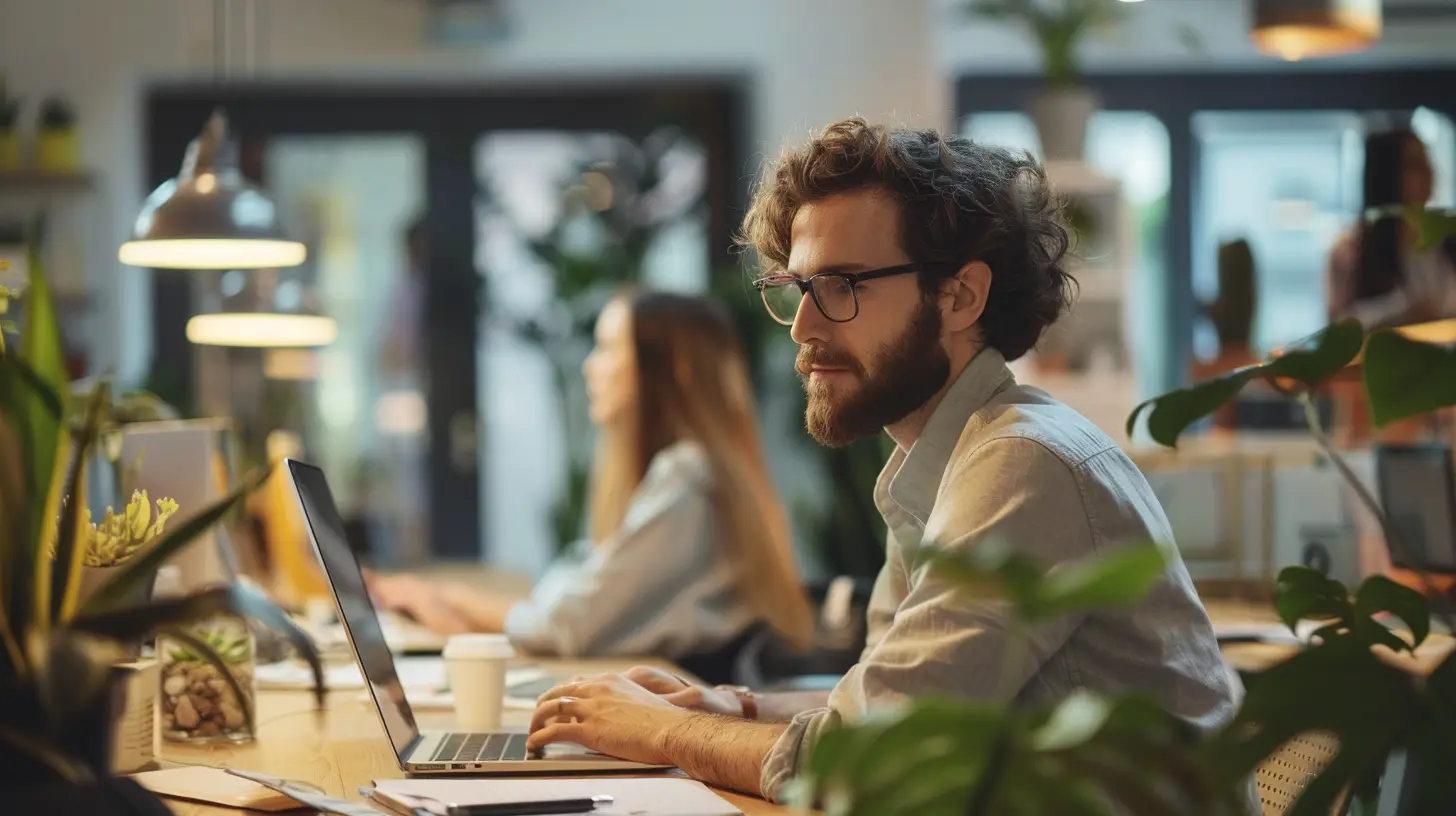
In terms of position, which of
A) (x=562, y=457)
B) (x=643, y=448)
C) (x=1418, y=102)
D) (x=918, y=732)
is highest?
(x=1418, y=102)

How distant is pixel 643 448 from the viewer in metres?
3.63

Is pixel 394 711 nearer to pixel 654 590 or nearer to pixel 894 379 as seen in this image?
pixel 894 379

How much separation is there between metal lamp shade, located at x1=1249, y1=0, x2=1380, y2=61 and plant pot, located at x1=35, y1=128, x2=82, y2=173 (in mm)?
4207

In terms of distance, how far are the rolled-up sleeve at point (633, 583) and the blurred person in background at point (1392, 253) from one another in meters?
2.02

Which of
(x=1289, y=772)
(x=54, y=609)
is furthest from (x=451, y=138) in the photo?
(x=54, y=609)

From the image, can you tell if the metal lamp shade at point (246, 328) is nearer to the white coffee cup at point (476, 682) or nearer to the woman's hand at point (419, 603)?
the woman's hand at point (419, 603)

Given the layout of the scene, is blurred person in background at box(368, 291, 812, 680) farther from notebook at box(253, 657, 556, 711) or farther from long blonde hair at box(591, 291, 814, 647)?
notebook at box(253, 657, 556, 711)

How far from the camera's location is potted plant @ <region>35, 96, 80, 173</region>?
5.99 m

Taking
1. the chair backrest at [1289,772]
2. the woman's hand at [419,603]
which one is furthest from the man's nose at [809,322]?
the woman's hand at [419,603]

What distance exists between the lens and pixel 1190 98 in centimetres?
656

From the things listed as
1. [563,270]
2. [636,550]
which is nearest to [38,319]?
[636,550]

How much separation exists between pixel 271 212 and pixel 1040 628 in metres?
1.96

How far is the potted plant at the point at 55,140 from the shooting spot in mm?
5992

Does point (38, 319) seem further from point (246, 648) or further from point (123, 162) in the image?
point (123, 162)
